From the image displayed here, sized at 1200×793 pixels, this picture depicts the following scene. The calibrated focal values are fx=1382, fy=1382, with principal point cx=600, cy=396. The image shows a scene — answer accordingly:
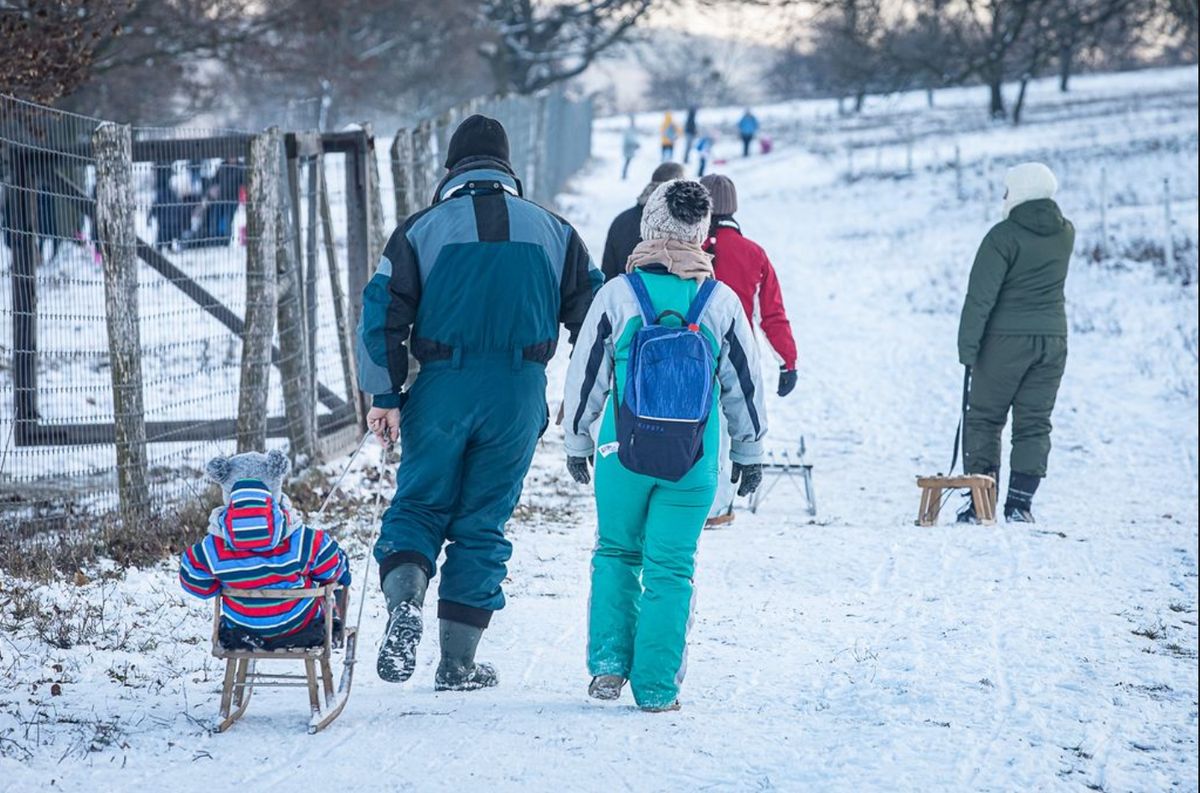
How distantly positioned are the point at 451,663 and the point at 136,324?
10.1ft

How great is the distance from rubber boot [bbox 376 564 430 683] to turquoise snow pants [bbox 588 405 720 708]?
2.03ft

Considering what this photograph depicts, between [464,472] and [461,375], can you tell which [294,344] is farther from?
[461,375]

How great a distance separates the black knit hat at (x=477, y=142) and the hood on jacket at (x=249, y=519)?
1.41 m

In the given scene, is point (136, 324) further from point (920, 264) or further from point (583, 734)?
point (920, 264)

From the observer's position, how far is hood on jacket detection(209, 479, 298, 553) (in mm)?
4109

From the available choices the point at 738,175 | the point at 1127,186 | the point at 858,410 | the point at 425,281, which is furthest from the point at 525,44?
the point at 425,281

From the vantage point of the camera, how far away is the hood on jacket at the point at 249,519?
13.5ft

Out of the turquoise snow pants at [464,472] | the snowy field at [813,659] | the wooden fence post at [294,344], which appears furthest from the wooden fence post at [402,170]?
the turquoise snow pants at [464,472]

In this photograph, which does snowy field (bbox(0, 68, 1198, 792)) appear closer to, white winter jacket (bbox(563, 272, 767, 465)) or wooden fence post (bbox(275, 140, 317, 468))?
wooden fence post (bbox(275, 140, 317, 468))

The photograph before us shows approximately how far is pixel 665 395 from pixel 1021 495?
14.3 ft

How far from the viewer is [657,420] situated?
4.50 m

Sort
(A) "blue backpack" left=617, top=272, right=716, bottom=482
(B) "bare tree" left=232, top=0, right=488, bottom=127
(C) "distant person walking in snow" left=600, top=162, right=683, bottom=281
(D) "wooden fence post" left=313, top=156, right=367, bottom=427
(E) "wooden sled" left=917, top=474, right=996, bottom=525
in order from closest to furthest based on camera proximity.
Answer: (A) "blue backpack" left=617, top=272, right=716, bottom=482 → (C) "distant person walking in snow" left=600, top=162, right=683, bottom=281 → (E) "wooden sled" left=917, top=474, right=996, bottom=525 → (D) "wooden fence post" left=313, top=156, right=367, bottom=427 → (B) "bare tree" left=232, top=0, right=488, bottom=127

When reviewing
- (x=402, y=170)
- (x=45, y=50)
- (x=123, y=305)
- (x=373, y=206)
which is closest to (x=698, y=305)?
(x=123, y=305)

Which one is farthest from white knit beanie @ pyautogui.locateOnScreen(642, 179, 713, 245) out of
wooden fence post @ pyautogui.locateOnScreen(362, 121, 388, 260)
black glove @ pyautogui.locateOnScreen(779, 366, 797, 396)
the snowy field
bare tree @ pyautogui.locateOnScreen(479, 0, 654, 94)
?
bare tree @ pyautogui.locateOnScreen(479, 0, 654, 94)
